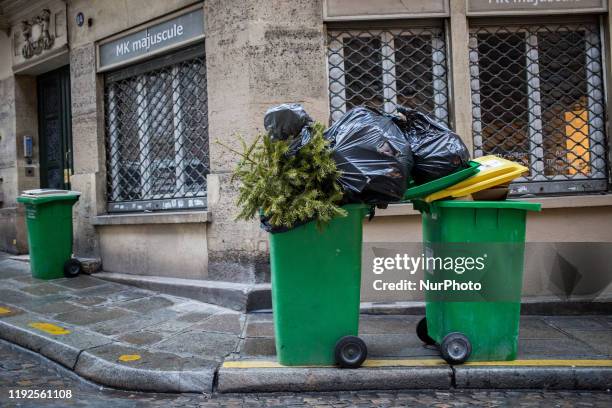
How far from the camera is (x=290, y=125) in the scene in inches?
138

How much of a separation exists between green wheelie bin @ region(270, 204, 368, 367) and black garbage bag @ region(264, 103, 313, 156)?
55cm

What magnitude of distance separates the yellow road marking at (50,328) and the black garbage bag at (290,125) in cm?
268

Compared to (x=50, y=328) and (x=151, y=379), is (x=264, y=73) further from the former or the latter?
(x=151, y=379)

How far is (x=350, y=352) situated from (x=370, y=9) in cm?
387

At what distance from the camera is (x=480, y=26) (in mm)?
5930

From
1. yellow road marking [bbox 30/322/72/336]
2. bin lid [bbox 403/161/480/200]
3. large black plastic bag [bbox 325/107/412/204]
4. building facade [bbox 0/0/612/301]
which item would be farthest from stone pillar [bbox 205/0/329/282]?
bin lid [bbox 403/161/480/200]

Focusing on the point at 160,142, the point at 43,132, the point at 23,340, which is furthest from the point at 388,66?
the point at 43,132

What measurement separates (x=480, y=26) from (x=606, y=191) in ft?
7.70

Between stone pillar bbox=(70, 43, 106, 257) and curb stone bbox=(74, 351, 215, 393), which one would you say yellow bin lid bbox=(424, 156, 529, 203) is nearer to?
curb stone bbox=(74, 351, 215, 393)

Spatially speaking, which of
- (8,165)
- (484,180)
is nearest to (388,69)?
(484,180)

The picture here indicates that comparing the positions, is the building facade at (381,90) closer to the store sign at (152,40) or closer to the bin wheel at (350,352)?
the store sign at (152,40)

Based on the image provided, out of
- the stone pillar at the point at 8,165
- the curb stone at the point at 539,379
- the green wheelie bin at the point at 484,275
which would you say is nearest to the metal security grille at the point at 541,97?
the green wheelie bin at the point at 484,275

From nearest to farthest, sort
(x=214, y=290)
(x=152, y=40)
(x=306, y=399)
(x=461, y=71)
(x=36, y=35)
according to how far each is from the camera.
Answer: (x=306, y=399) → (x=214, y=290) → (x=461, y=71) → (x=152, y=40) → (x=36, y=35)

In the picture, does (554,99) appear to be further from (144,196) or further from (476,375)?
(144,196)
